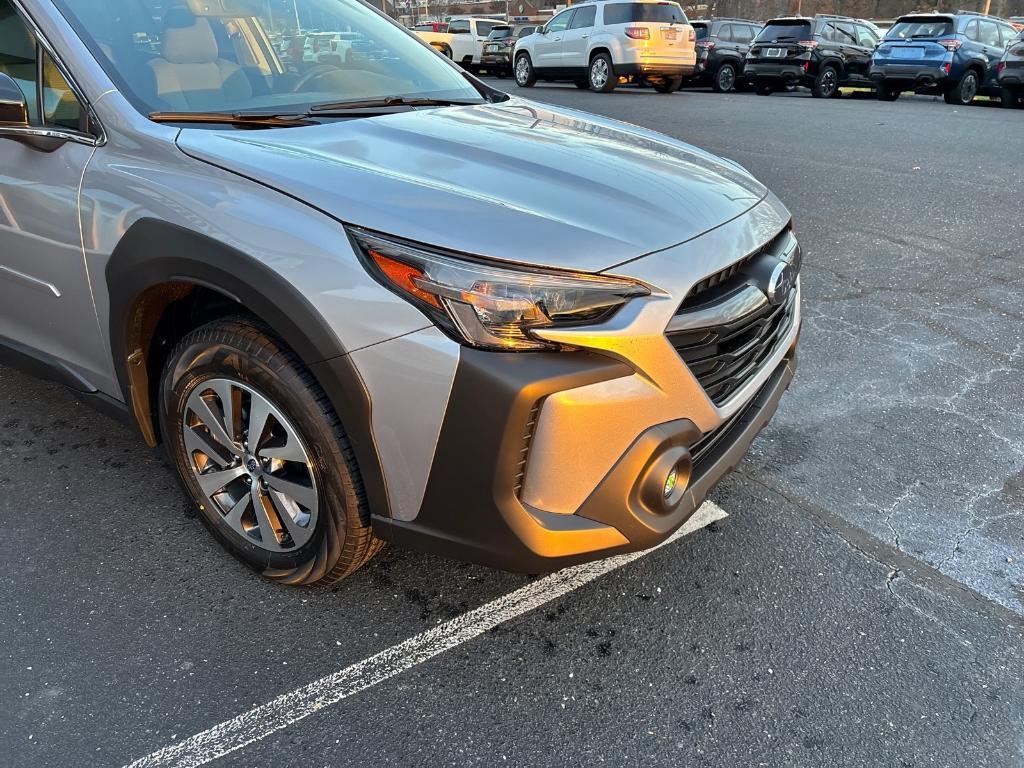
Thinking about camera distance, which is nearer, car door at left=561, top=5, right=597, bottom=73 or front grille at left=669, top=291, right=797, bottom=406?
front grille at left=669, top=291, right=797, bottom=406

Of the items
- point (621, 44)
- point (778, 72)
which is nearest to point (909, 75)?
point (778, 72)

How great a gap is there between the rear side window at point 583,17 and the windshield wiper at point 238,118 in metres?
15.6

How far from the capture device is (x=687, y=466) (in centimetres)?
195

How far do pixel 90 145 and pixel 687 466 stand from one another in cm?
193

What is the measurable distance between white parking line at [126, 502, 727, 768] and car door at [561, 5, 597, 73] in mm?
15903

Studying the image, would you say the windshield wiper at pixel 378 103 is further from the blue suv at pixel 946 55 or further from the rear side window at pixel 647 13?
the blue suv at pixel 946 55

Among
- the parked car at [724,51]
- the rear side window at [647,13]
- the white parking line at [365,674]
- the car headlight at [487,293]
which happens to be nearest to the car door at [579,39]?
the rear side window at [647,13]

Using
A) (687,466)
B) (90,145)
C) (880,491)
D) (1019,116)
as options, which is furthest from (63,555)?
(1019,116)

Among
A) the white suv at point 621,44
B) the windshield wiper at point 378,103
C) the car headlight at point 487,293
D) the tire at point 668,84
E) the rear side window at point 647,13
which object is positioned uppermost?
the rear side window at point 647,13

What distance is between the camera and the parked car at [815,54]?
16297 millimetres

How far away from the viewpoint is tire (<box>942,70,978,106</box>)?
1464 cm

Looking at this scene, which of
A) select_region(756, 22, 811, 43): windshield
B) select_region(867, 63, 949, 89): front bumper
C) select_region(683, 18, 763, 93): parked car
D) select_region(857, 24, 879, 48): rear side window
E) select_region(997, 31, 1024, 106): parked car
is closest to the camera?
select_region(997, 31, 1024, 106): parked car

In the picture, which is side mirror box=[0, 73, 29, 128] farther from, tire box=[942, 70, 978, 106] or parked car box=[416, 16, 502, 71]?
parked car box=[416, 16, 502, 71]

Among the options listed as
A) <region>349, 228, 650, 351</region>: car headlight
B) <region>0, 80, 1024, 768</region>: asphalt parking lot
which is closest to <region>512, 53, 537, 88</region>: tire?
<region>0, 80, 1024, 768</region>: asphalt parking lot
